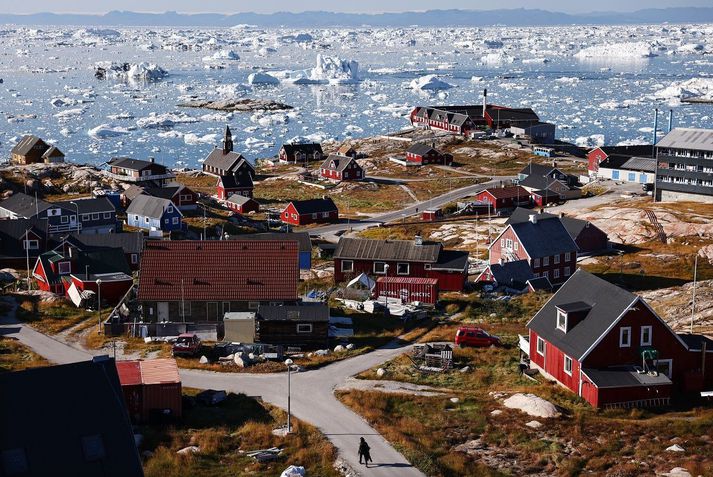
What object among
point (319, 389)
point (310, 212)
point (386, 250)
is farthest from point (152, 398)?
point (310, 212)

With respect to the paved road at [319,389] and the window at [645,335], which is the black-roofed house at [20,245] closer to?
the paved road at [319,389]

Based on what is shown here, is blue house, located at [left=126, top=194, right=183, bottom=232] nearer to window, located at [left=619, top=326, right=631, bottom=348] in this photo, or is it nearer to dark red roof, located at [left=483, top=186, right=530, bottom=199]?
dark red roof, located at [left=483, top=186, right=530, bottom=199]

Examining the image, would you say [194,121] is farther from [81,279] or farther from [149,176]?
[81,279]

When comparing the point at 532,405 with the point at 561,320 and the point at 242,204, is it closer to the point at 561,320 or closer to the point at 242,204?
the point at 561,320

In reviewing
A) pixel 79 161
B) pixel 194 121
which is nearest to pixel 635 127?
pixel 194 121

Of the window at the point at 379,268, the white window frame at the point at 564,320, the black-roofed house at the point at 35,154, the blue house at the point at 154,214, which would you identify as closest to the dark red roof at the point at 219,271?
the window at the point at 379,268
